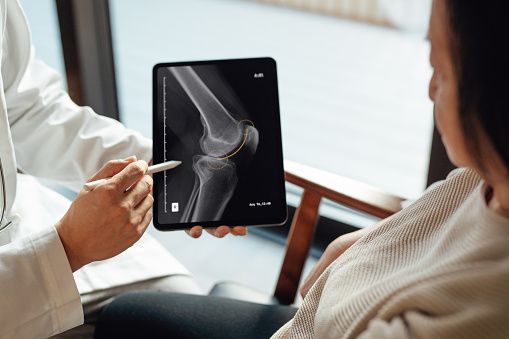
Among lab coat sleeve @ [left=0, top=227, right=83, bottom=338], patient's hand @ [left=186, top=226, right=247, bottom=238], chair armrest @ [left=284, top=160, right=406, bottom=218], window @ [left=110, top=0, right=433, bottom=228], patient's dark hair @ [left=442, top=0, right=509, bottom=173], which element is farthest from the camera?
window @ [left=110, top=0, right=433, bottom=228]

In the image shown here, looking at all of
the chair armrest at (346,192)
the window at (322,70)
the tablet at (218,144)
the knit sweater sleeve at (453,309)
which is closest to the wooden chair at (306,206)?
the chair armrest at (346,192)

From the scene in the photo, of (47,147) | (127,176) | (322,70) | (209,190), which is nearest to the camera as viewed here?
(127,176)

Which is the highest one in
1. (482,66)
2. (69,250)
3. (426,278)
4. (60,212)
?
(482,66)

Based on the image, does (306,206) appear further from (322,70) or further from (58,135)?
(322,70)

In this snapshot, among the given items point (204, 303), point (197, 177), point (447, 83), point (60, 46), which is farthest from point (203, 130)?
point (60, 46)

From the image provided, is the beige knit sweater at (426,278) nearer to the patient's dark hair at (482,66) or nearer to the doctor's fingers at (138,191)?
the patient's dark hair at (482,66)

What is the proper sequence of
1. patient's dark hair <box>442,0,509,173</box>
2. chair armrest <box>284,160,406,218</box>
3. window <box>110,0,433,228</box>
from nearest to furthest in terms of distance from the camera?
1. patient's dark hair <box>442,0,509,173</box>
2. chair armrest <box>284,160,406,218</box>
3. window <box>110,0,433,228</box>

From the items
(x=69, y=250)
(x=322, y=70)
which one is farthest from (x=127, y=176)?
(x=322, y=70)

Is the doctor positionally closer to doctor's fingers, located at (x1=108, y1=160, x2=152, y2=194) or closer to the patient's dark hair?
doctor's fingers, located at (x1=108, y1=160, x2=152, y2=194)

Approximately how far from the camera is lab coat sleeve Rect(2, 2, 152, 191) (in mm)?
1053

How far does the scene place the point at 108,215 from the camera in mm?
749

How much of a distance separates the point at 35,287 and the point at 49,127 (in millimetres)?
452

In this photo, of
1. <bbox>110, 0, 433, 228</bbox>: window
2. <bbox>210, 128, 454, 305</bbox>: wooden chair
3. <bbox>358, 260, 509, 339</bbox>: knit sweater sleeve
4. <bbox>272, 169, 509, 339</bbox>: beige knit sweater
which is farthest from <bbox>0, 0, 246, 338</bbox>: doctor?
<bbox>110, 0, 433, 228</bbox>: window

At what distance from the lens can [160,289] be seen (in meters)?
1.06
